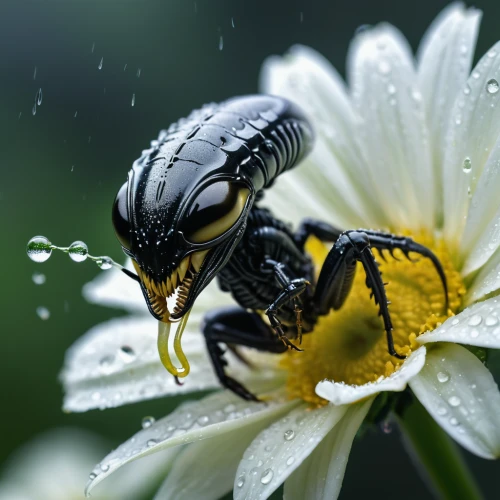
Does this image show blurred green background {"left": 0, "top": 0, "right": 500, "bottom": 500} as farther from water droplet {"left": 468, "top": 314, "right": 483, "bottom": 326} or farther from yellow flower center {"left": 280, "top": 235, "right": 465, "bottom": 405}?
water droplet {"left": 468, "top": 314, "right": 483, "bottom": 326}

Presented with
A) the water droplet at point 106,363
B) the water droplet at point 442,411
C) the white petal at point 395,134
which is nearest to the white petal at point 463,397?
the water droplet at point 442,411

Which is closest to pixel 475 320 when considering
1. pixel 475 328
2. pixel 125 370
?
pixel 475 328

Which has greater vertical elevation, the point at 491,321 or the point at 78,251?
the point at 78,251

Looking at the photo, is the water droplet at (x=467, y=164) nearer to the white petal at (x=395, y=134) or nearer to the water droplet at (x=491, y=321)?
the white petal at (x=395, y=134)

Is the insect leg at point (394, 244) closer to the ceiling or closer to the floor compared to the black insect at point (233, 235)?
closer to the floor

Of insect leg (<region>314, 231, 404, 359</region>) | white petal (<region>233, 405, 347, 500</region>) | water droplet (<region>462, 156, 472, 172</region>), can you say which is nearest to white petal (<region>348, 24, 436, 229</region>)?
water droplet (<region>462, 156, 472, 172</region>)

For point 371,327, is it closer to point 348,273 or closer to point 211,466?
point 348,273
